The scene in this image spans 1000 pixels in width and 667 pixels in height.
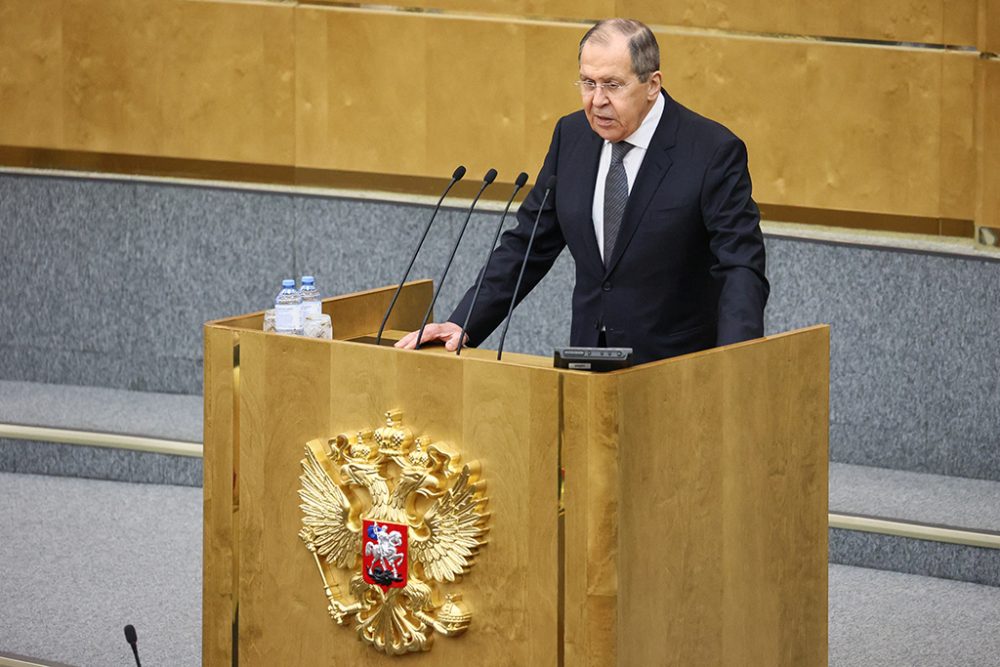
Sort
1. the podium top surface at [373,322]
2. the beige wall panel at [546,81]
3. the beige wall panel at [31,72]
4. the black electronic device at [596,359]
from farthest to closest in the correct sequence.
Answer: the beige wall panel at [31,72], the beige wall panel at [546,81], the podium top surface at [373,322], the black electronic device at [596,359]

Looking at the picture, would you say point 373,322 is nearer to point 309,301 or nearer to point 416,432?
point 309,301

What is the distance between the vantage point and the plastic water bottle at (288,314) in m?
2.69

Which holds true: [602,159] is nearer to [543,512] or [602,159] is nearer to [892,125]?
[543,512]

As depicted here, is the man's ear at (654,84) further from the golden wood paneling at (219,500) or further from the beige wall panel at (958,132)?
the beige wall panel at (958,132)

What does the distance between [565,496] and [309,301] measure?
0.72 metres

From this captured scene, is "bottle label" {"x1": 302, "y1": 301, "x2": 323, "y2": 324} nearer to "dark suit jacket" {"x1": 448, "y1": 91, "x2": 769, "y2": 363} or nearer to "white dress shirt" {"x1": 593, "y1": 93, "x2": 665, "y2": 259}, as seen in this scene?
"dark suit jacket" {"x1": 448, "y1": 91, "x2": 769, "y2": 363}

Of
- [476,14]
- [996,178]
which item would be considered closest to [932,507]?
[996,178]

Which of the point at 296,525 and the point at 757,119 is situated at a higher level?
the point at 757,119

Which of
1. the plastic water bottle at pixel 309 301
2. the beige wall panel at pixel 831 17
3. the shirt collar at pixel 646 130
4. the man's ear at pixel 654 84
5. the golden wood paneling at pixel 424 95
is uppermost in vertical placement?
the beige wall panel at pixel 831 17

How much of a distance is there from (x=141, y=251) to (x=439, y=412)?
302 centimetres

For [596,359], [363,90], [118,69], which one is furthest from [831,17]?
[596,359]

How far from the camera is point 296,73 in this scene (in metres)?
5.02

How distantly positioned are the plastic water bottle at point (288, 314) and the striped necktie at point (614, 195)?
22.7 inches

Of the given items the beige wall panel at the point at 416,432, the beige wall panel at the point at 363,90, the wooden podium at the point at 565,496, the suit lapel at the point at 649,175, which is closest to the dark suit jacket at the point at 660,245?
the suit lapel at the point at 649,175
